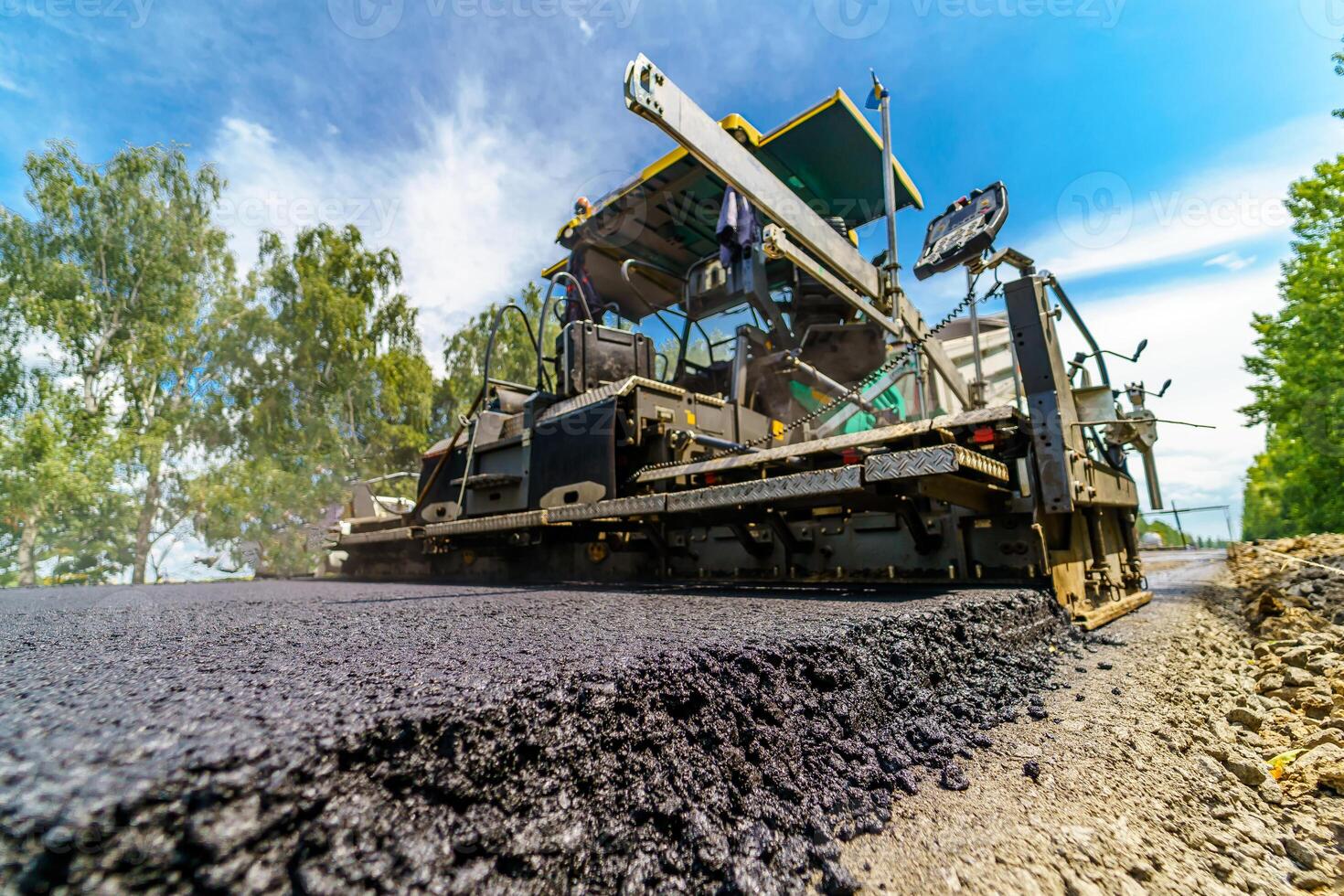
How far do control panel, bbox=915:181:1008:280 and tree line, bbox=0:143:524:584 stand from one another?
15189 millimetres

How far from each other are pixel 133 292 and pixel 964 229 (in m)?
23.5

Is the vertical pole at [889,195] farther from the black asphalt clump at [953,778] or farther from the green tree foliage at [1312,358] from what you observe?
the green tree foliage at [1312,358]

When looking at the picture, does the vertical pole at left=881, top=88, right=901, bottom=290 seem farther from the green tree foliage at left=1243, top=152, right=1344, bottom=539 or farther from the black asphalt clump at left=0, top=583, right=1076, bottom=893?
the green tree foliage at left=1243, top=152, right=1344, bottom=539

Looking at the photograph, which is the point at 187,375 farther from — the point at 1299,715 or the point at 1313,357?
the point at 1313,357

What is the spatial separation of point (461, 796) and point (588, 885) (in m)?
0.20

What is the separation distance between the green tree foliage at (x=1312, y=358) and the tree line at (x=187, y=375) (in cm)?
1952

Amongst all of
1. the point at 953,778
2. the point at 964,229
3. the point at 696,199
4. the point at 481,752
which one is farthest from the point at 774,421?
the point at 481,752

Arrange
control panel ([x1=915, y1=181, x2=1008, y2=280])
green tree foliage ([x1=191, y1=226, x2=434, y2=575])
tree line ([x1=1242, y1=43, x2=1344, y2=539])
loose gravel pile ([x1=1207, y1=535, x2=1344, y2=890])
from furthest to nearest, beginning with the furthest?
green tree foliage ([x1=191, y1=226, x2=434, y2=575]), tree line ([x1=1242, y1=43, x2=1344, y2=539]), control panel ([x1=915, y1=181, x2=1008, y2=280]), loose gravel pile ([x1=1207, y1=535, x2=1344, y2=890])

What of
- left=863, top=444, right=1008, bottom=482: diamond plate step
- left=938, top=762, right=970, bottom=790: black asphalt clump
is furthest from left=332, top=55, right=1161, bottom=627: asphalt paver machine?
left=938, top=762, right=970, bottom=790: black asphalt clump

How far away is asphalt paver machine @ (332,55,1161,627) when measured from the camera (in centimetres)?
275

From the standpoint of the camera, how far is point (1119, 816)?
1114mm

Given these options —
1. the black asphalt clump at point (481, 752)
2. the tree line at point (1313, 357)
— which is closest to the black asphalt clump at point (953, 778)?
the black asphalt clump at point (481, 752)

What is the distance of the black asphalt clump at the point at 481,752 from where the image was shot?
559 millimetres

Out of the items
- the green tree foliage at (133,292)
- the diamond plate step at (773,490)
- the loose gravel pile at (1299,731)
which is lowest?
the loose gravel pile at (1299,731)
